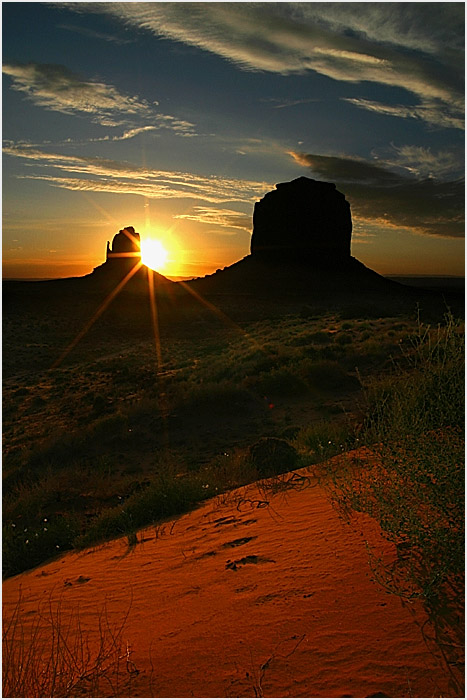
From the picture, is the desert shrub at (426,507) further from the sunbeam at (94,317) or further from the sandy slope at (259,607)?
the sunbeam at (94,317)

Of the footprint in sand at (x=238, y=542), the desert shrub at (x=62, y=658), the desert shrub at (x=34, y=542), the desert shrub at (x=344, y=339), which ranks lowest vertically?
the desert shrub at (x=34, y=542)

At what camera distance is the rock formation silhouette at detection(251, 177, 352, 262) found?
3622 inches

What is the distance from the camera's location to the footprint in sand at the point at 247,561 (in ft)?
15.6

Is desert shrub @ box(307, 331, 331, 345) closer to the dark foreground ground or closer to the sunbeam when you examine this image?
the dark foreground ground

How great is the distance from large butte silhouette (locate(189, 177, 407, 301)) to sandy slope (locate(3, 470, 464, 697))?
6566 centimetres

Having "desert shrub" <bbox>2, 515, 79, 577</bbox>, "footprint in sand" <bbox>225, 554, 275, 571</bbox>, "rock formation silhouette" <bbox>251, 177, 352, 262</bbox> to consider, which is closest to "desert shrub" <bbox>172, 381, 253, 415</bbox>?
"desert shrub" <bbox>2, 515, 79, 577</bbox>

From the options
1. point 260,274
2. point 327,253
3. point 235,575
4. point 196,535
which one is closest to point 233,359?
point 196,535

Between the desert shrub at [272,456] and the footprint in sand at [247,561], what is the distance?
3406 millimetres

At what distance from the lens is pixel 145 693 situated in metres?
3.31

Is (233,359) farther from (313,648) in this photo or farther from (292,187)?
(292,187)

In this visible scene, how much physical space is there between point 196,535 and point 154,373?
1612cm

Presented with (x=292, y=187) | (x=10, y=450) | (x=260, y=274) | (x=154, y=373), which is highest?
(x=292, y=187)

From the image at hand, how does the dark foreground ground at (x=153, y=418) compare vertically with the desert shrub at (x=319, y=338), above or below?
below

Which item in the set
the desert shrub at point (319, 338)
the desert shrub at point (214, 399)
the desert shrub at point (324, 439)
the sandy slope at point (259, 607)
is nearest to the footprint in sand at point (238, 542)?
the sandy slope at point (259, 607)
